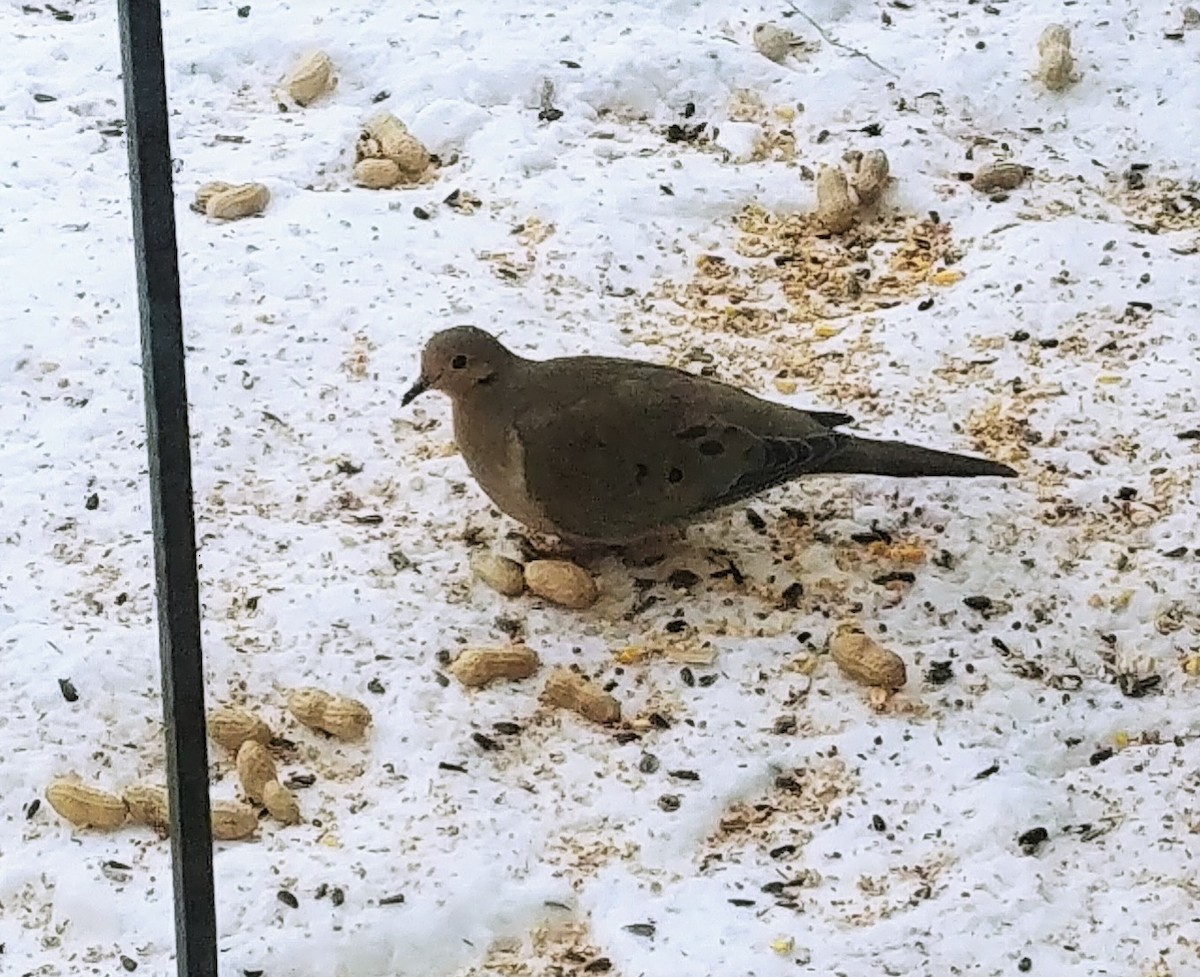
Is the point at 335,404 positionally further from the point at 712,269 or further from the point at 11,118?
the point at 11,118

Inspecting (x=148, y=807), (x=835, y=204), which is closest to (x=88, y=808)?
(x=148, y=807)

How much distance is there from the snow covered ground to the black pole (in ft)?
1.77

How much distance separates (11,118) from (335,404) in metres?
0.89

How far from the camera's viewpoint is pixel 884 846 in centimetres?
197

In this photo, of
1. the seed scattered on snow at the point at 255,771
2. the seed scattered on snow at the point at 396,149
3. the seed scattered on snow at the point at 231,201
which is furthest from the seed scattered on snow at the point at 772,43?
the seed scattered on snow at the point at 255,771

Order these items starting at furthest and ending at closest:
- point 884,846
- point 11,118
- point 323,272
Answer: point 11,118 < point 323,272 < point 884,846

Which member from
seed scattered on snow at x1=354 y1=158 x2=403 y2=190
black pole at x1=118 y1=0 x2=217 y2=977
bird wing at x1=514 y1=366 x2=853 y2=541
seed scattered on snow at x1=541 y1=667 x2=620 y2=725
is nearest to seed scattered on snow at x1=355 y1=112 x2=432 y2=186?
seed scattered on snow at x1=354 y1=158 x2=403 y2=190

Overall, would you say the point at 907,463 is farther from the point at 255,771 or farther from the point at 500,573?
the point at 255,771

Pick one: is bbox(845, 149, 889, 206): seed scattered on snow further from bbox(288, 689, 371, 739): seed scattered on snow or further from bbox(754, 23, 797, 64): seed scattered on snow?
bbox(288, 689, 371, 739): seed scattered on snow

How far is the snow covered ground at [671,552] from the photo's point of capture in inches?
74.4

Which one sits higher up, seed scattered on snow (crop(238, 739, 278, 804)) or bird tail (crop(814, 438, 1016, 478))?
bird tail (crop(814, 438, 1016, 478))

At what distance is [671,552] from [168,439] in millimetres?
1292

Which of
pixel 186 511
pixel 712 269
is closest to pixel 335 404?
pixel 712 269

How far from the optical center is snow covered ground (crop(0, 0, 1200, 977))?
6.20 feet
